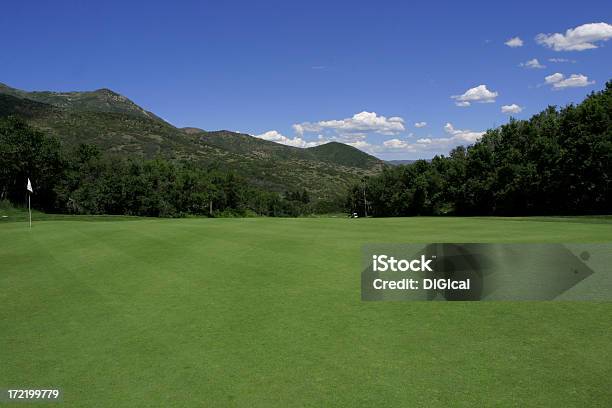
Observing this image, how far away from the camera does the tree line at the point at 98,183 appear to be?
237ft

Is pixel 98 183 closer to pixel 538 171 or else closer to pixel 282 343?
pixel 538 171

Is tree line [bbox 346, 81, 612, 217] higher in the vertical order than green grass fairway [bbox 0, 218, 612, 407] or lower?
higher

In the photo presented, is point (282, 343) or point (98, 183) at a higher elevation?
point (98, 183)

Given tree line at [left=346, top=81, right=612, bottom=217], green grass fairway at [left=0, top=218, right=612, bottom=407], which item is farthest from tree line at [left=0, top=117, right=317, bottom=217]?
green grass fairway at [left=0, top=218, right=612, bottom=407]

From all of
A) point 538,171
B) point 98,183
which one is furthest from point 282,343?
point 98,183

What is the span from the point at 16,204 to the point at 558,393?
8131 cm

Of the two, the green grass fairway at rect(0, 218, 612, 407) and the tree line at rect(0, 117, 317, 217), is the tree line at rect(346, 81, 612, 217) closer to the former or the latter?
the green grass fairway at rect(0, 218, 612, 407)

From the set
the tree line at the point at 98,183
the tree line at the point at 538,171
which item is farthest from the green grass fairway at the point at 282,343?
the tree line at the point at 98,183

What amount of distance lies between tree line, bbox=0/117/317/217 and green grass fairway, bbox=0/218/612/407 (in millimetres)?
70209

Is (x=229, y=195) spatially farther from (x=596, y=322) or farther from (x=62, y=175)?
(x=596, y=322)

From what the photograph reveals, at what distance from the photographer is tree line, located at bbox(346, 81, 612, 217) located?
47625 millimetres

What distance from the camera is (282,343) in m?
7.28

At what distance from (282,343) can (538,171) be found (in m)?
55.8

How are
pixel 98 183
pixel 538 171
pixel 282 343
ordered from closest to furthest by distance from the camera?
1. pixel 282 343
2. pixel 538 171
3. pixel 98 183
